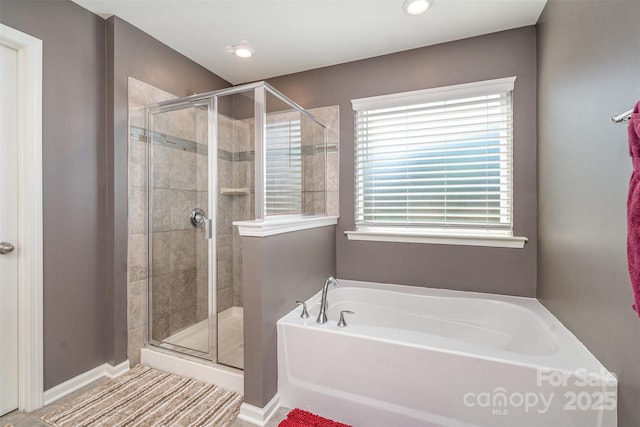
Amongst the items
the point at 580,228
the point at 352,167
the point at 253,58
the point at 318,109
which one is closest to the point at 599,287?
the point at 580,228

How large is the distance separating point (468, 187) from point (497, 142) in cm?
39

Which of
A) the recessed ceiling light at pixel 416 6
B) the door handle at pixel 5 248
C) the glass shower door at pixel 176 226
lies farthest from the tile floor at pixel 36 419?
the recessed ceiling light at pixel 416 6

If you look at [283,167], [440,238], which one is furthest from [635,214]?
[283,167]

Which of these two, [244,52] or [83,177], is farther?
[244,52]

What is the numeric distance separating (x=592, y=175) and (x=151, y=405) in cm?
262

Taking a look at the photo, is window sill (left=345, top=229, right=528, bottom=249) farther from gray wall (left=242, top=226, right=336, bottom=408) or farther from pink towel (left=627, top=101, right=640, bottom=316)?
pink towel (left=627, top=101, right=640, bottom=316)

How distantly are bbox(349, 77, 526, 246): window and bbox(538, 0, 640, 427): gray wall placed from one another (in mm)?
318

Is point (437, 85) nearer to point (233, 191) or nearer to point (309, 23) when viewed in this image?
point (309, 23)

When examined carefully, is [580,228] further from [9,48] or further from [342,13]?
[9,48]

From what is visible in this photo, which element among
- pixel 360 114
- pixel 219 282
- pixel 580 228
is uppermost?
pixel 360 114

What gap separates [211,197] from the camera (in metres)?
2.07

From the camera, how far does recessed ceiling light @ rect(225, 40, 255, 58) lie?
7.75 ft

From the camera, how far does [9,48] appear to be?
1.62m

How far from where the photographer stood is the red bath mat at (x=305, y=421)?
1.55 metres
